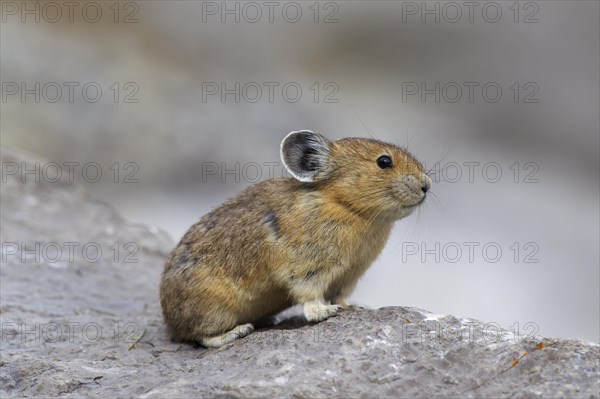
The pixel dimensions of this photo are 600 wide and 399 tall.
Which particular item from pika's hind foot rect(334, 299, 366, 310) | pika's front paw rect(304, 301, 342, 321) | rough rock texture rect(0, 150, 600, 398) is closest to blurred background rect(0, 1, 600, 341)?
rough rock texture rect(0, 150, 600, 398)

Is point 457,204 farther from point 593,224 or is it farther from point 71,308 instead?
point 71,308

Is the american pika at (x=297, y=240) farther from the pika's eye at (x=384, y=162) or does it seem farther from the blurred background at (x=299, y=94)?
the blurred background at (x=299, y=94)

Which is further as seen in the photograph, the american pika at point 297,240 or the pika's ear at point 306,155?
the pika's ear at point 306,155

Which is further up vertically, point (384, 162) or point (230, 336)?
point (384, 162)

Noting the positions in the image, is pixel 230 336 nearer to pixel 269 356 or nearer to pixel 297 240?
pixel 297 240

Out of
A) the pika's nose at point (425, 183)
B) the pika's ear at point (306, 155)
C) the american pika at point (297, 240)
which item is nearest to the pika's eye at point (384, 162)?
the american pika at point (297, 240)

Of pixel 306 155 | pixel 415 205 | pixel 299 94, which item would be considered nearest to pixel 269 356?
pixel 415 205
